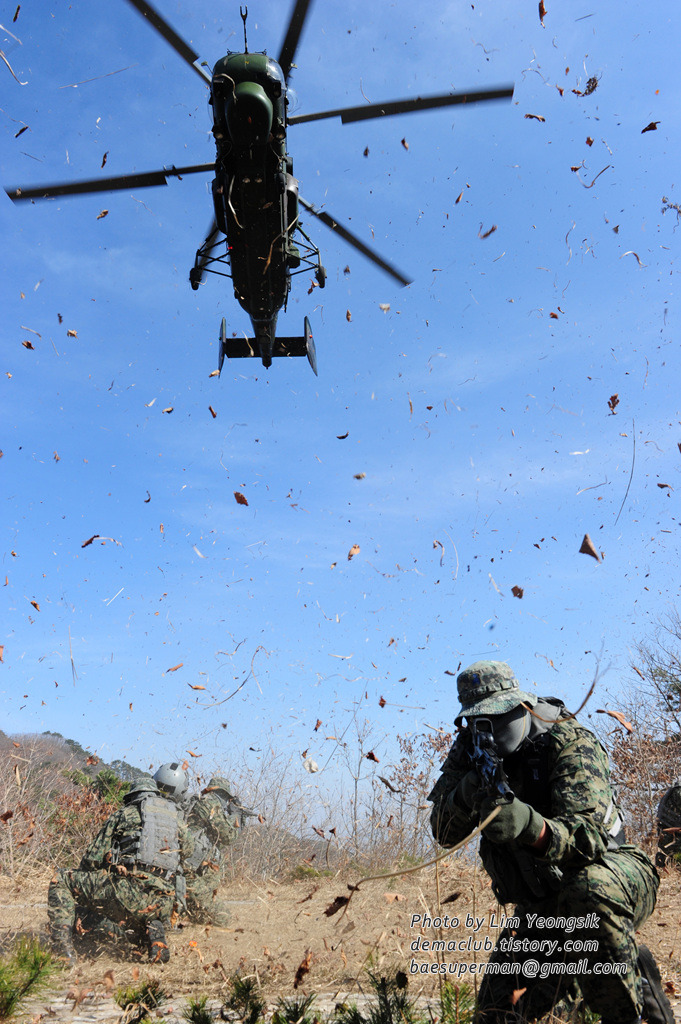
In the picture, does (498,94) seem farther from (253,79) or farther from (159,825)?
(159,825)

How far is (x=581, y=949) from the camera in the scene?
10.2 ft

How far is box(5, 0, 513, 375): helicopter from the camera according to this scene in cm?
604

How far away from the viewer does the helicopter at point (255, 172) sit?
6035 millimetres

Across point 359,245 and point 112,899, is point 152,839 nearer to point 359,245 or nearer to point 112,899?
point 112,899

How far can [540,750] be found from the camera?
3.60 m

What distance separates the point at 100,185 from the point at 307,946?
7.68m

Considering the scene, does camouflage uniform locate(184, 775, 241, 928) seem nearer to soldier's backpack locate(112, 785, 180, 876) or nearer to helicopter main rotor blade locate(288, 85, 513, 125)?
soldier's backpack locate(112, 785, 180, 876)

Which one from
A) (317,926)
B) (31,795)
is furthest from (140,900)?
(31,795)

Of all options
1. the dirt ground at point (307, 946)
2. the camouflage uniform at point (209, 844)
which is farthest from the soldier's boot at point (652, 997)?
the camouflage uniform at point (209, 844)

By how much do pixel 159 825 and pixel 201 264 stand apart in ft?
19.6

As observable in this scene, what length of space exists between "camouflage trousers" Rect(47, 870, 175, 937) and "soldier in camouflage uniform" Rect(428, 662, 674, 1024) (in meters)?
4.14

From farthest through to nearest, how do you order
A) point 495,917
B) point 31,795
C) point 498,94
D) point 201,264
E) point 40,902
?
point 31,795, point 40,902, point 201,264, point 498,94, point 495,917

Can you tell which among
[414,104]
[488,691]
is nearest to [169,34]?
[414,104]

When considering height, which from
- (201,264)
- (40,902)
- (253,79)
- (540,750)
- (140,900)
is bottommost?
(40,902)
